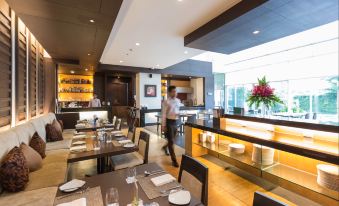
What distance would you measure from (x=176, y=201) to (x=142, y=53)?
5.26 meters

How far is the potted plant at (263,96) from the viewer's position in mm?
2621

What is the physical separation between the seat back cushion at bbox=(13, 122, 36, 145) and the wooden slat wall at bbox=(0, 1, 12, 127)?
291 mm

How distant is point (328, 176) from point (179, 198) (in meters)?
1.63

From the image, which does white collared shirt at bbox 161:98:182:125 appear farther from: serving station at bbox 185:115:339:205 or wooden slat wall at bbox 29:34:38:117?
wooden slat wall at bbox 29:34:38:117

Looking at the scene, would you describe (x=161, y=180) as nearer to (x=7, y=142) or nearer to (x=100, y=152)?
(x=100, y=152)

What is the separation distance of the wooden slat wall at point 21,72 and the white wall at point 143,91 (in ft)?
16.3

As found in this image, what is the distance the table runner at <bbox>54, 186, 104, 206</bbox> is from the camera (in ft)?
3.86

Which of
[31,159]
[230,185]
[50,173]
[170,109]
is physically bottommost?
[230,185]

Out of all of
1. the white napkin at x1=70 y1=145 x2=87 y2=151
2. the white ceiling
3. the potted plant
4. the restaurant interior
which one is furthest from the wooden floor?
the white ceiling

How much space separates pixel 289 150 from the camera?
6.31ft

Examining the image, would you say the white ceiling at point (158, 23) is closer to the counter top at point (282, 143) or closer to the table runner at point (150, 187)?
the counter top at point (282, 143)

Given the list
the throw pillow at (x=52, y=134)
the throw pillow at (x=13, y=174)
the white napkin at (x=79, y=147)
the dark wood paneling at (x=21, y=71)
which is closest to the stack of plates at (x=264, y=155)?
the white napkin at (x=79, y=147)

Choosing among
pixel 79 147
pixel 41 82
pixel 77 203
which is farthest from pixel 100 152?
pixel 41 82

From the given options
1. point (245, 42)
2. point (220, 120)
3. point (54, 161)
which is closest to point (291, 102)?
point (245, 42)
